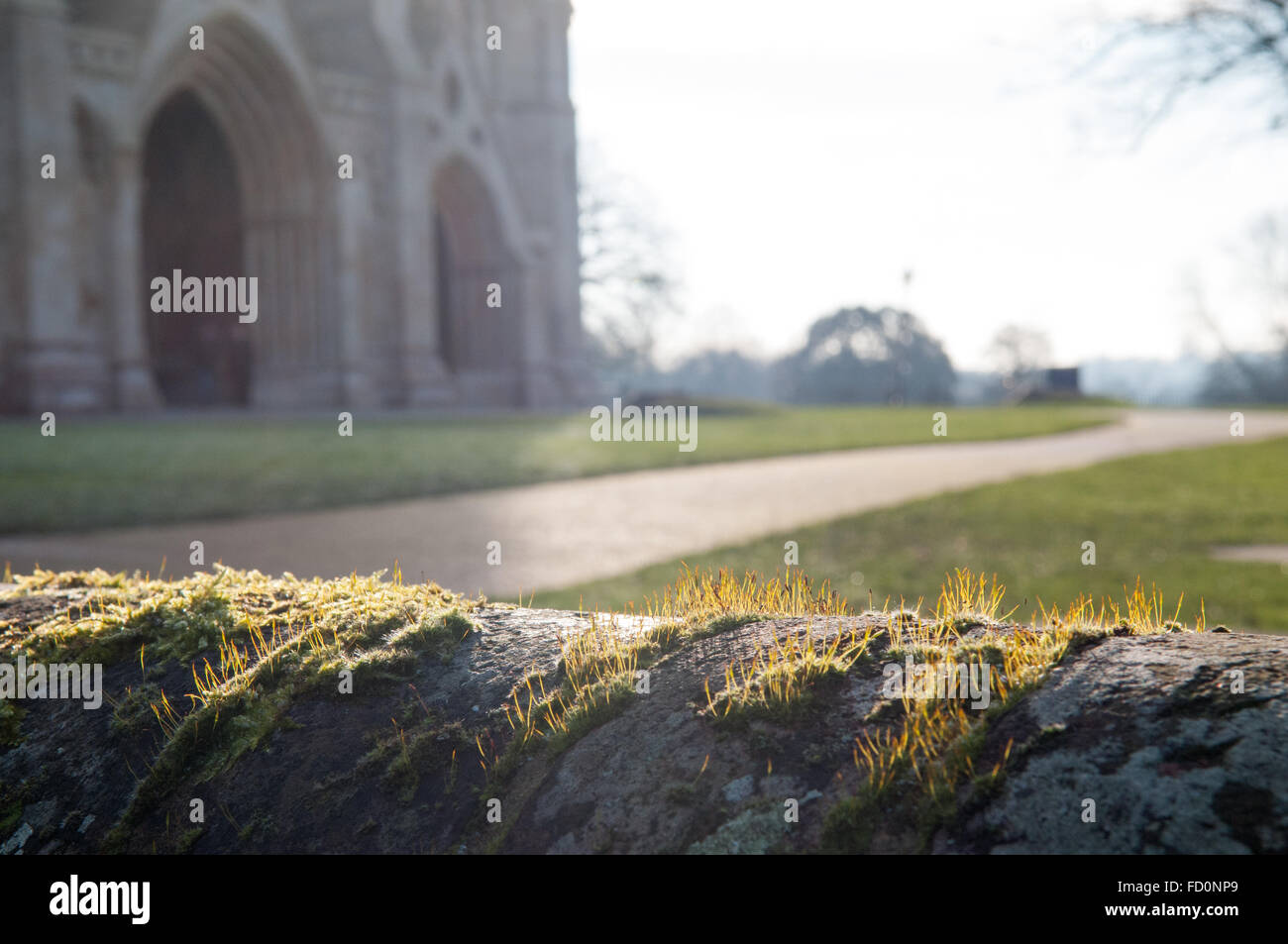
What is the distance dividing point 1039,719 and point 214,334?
32635 millimetres

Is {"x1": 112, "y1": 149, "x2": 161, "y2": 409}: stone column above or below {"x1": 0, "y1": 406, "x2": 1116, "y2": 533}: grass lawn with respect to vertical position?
above

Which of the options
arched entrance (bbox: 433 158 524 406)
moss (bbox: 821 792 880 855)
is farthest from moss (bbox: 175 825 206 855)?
arched entrance (bbox: 433 158 524 406)

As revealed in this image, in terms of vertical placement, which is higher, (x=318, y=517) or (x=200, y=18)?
(x=200, y=18)

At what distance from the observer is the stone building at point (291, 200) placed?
69.3 feet

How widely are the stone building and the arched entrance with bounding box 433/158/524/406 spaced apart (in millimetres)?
75

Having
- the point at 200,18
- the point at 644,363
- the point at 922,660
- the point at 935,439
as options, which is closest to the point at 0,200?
the point at 200,18

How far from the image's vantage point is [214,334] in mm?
31375

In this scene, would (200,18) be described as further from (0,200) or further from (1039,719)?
(1039,719)

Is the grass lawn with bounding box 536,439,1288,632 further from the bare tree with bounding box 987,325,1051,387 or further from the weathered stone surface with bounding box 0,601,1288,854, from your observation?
the bare tree with bounding box 987,325,1051,387

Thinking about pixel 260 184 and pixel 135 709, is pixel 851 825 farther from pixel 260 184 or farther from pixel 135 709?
pixel 260 184
